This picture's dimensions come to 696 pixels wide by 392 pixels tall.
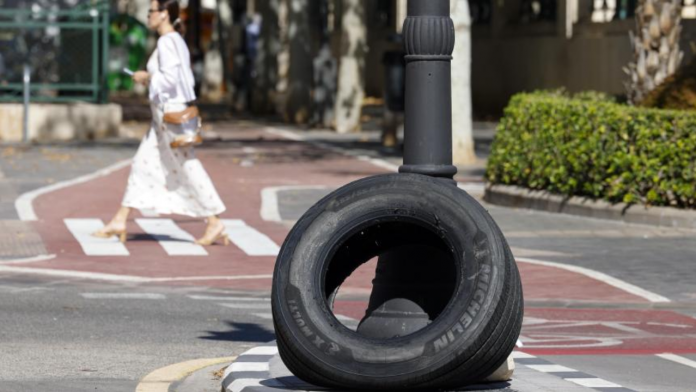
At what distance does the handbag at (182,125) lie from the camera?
14227mm

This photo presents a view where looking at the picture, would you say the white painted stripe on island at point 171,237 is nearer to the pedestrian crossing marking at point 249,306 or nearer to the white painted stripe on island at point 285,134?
the pedestrian crossing marking at point 249,306

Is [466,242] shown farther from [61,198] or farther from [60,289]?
[61,198]

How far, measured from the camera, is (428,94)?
8180mm

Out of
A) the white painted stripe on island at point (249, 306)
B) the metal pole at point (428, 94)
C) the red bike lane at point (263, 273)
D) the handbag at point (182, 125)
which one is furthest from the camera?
the handbag at point (182, 125)

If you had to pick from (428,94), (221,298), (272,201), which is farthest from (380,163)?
(428,94)

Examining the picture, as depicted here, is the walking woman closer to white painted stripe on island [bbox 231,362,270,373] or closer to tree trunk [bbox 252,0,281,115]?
white painted stripe on island [bbox 231,362,270,373]

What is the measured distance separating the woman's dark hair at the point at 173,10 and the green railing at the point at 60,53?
1581 centimetres

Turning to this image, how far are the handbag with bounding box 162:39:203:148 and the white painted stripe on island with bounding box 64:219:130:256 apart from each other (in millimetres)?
972

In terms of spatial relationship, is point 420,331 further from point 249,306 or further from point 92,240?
point 92,240

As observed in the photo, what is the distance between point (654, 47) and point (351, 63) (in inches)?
508

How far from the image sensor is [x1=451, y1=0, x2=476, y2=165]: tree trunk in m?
23.0

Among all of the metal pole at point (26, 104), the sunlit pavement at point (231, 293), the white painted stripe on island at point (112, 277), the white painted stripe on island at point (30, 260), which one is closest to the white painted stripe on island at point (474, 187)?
the sunlit pavement at point (231, 293)

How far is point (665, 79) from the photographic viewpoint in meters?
19.0

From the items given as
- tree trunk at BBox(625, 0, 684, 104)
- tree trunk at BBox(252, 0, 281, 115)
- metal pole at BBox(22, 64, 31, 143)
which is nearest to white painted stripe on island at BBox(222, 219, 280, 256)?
tree trunk at BBox(625, 0, 684, 104)
